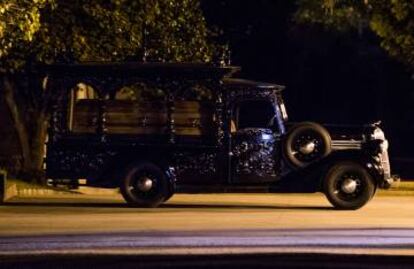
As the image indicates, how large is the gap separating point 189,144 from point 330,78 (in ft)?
85.2

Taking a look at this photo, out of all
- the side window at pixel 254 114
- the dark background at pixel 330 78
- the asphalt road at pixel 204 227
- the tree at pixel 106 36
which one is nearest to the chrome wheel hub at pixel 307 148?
the side window at pixel 254 114

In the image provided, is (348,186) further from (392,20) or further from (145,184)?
(392,20)

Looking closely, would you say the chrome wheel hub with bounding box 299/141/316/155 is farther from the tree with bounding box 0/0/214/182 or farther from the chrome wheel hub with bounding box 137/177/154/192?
the tree with bounding box 0/0/214/182

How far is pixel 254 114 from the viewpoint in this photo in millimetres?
21688

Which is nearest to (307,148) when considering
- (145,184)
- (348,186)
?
(348,186)

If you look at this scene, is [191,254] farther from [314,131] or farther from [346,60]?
[346,60]

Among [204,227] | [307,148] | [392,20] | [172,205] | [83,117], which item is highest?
[392,20]

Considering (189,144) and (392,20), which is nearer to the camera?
(392,20)

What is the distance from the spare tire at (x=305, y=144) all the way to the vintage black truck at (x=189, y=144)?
0.06ft

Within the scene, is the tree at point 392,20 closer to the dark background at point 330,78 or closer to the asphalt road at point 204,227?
the asphalt road at point 204,227

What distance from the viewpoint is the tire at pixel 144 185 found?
21.4 m

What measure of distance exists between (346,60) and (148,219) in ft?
95.5

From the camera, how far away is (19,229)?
1733 centimetres

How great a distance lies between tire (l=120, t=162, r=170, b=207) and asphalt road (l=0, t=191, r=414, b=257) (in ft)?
0.85
